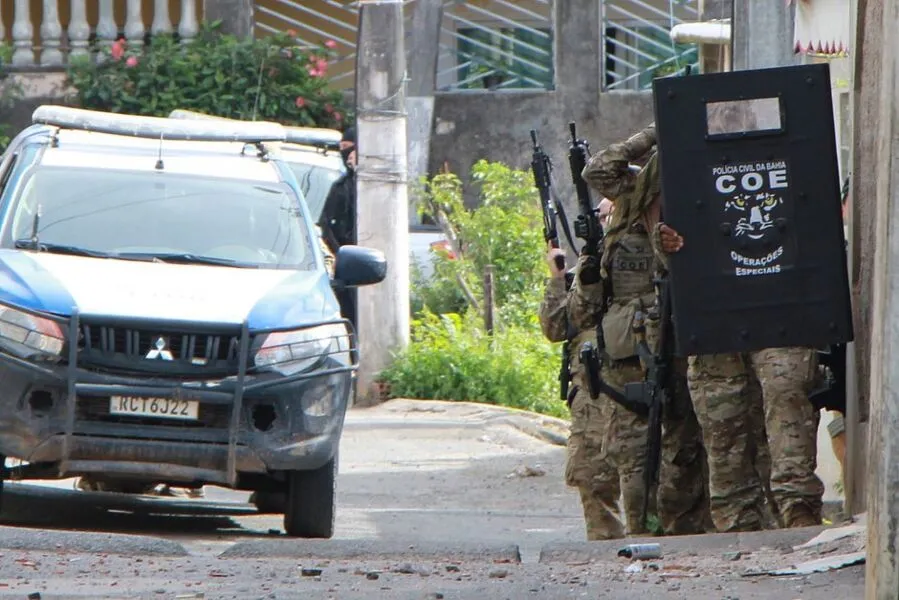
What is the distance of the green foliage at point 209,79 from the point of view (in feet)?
55.7

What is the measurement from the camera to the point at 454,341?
13977 millimetres

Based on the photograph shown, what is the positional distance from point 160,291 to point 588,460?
1988 millimetres

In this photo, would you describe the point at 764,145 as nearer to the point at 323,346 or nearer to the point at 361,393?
the point at 323,346

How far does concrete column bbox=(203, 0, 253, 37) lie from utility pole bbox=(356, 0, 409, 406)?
3927 millimetres

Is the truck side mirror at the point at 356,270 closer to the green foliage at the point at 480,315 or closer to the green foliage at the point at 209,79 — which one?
the green foliage at the point at 480,315

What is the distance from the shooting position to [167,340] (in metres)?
7.50

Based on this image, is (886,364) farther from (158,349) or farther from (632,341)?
(158,349)

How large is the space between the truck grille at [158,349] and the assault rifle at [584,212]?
5.07 feet

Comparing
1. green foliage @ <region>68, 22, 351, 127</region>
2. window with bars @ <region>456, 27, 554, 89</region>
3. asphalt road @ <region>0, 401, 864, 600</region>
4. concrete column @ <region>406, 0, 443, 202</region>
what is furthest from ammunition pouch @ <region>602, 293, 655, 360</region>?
window with bars @ <region>456, 27, 554, 89</region>

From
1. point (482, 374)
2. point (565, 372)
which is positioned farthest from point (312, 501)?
point (482, 374)

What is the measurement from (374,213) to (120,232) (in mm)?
5544

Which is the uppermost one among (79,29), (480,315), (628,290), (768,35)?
(79,29)

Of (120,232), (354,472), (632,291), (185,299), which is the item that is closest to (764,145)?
(632,291)

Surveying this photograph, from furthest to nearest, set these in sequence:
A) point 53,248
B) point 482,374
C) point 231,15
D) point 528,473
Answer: point 231,15
point 482,374
point 528,473
point 53,248
